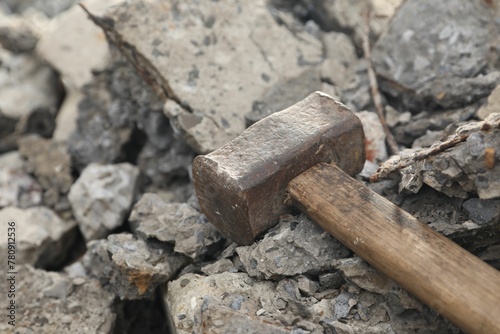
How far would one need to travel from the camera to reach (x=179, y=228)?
2.63 metres

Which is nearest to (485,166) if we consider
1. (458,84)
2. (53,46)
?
(458,84)

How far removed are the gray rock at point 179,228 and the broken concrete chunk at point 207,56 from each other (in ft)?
1.24

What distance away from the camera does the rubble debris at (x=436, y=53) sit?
116 inches

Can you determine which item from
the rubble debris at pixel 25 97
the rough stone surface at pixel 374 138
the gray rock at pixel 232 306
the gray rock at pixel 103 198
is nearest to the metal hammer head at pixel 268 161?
the gray rock at pixel 232 306

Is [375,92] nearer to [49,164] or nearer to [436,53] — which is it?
[436,53]

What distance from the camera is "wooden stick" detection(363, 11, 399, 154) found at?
2.91m

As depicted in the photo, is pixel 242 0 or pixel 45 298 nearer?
pixel 45 298

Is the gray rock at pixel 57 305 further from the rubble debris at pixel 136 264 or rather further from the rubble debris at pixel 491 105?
the rubble debris at pixel 491 105

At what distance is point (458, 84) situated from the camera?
2932mm

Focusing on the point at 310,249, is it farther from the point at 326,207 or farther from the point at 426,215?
the point at 426,215

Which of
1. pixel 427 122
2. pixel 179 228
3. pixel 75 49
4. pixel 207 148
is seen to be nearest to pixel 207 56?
pixel 207 148

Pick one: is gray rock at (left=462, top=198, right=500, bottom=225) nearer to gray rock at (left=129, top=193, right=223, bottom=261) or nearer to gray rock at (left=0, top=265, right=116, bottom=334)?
gray rock at (left=129, top=193, right=223, bottom=261)

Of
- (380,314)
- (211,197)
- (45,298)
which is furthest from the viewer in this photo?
(45,298)

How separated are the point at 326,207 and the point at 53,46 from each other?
275 cm
